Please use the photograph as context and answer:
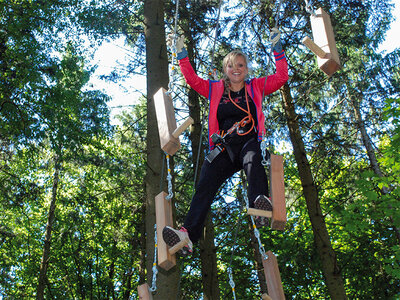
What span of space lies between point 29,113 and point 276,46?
6467mm

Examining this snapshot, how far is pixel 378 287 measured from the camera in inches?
429

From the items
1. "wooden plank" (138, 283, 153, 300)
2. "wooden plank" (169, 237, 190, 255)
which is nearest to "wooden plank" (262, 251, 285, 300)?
"wooden plank" (169, 237, 190, 255)

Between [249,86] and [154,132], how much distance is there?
89.7 inches

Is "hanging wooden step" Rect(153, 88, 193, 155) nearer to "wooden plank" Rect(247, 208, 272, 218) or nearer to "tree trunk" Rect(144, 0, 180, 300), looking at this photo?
"wooden plank" Rect(247, 208, 272, 218)

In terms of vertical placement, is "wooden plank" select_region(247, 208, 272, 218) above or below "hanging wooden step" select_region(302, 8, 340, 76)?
below

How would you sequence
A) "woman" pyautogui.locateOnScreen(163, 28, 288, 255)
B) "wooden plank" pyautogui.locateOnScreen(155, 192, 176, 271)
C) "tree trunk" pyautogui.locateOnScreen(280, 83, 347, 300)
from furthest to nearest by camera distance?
"tree trunk" pyautogui.locateOnScreen(280, 83, 347, 300), "woman" pyautogui.locateOnScreen(163, 28, 288, 255), "wooden plank" pyautogui.locateOnScreen(155, 192, 176, 271)

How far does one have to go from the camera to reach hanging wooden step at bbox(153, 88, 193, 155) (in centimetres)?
358

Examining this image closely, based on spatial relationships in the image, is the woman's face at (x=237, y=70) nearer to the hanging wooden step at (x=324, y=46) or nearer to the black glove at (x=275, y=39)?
the black glove at (x=275, y=39)

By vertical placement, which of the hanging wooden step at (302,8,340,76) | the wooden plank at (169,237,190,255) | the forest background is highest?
the forest background

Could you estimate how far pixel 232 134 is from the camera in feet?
12.6

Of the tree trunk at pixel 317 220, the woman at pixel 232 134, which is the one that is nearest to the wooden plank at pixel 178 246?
the woman at pixel 232 134

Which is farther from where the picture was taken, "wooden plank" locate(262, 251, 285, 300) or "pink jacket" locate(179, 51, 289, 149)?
"pink jacket" locate(179, 51, 289, 149)

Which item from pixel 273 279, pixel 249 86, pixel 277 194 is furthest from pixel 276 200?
pixel 249 86

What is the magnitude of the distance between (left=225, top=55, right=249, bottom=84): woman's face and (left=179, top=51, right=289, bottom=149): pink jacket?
9 centimetres
